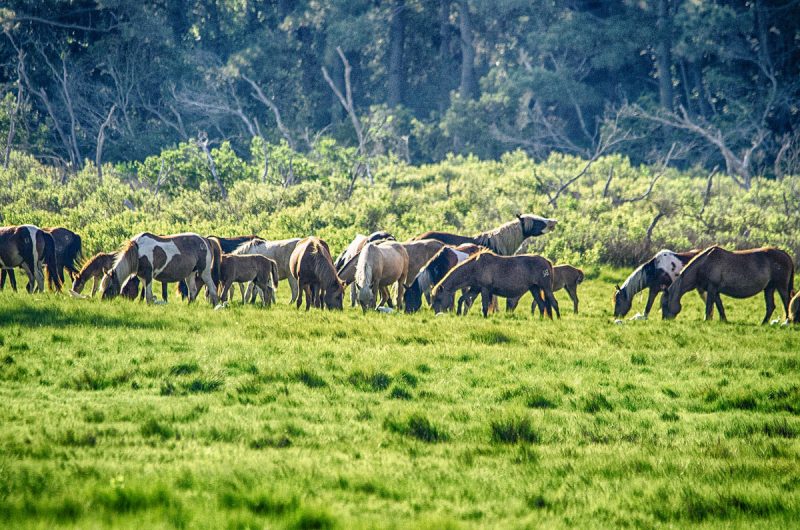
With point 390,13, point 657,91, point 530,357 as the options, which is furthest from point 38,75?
point 530,357

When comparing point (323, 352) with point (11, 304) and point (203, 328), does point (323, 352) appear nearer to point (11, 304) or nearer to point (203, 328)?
point (203, 328)

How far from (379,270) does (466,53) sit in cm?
4188

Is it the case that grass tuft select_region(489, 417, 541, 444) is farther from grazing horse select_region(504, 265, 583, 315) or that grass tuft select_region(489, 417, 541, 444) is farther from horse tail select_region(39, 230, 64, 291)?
horse tail select_region(39, 230, 64, 291)

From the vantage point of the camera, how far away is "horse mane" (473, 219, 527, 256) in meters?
24.0

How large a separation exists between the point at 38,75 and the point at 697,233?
1416 inches

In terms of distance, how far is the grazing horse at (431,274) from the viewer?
19.6 meters

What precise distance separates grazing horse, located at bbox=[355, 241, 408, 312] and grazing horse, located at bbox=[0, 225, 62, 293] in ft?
21.7

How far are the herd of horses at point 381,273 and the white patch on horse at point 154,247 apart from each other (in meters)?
0.02

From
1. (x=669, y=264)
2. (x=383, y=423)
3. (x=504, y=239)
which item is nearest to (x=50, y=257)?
(x=504, y=239)

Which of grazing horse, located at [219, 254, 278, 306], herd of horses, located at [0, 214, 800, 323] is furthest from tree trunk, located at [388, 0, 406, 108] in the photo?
grazing horse, located at [219, 254, 278, 306]

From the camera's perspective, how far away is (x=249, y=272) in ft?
65.9

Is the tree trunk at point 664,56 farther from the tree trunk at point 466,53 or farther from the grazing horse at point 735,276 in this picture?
the grazing horse at point 735,276

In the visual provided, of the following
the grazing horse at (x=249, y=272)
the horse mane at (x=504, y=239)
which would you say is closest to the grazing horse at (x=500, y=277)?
the grazing horse at (x=249, y=272)

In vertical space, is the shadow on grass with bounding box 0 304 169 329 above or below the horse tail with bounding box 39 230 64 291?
below
